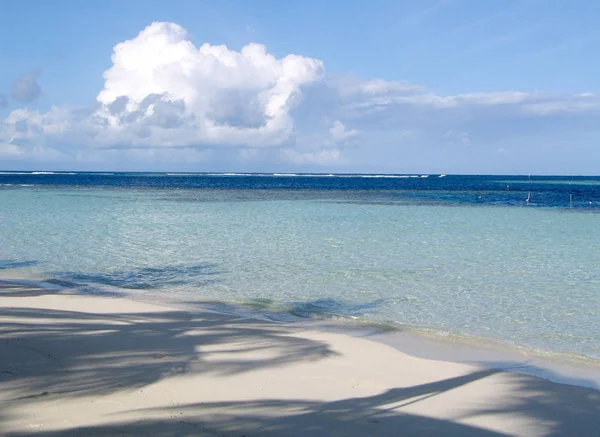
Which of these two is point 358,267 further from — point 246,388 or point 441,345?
point 246,388

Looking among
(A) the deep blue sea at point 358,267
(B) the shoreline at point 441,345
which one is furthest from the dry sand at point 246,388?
(A) the deep blue sea at point 358,267

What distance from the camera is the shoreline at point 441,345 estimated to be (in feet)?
24.9

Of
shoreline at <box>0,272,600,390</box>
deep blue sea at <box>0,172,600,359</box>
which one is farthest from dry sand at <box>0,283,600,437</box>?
deep blue sea at <box>0,172,600,359</box>

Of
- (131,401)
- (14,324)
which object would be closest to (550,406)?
(131,401)

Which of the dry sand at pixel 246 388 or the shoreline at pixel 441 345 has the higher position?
the dry sand at pixel 246 388

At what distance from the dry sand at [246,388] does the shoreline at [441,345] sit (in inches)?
16.7

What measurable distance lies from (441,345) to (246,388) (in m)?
3.61

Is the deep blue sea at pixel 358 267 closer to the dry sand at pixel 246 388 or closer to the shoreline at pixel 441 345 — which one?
the shoreline at pixel 441 345

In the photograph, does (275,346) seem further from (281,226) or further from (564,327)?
(281,226)

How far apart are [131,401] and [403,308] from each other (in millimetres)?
6353

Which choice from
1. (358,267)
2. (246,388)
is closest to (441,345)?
(246,388)

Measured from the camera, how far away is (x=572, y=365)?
7859 mm

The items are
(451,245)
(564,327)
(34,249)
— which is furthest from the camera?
(451,245)

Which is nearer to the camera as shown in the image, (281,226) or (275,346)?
(275,346)
